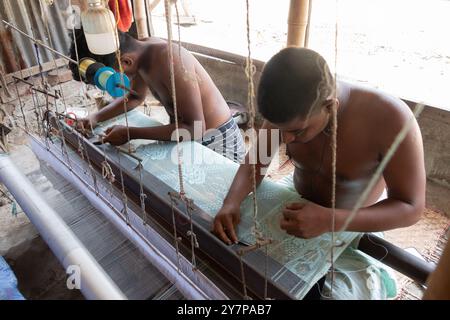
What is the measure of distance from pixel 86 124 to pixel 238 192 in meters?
1.19

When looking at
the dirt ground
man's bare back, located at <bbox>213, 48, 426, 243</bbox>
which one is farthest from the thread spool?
the dirt ground

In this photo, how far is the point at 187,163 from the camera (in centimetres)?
180

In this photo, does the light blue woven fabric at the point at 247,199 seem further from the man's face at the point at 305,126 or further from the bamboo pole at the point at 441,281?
the bamboo pole at the point at 441,281

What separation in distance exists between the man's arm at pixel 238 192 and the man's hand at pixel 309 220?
0.22m

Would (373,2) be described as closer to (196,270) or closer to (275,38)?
(275,38)

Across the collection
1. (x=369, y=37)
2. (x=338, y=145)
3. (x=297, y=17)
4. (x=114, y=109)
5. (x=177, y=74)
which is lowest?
(x=369, y=37)

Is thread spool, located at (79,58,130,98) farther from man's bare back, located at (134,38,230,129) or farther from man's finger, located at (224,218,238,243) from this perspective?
man's finger, located at (224,218,238,243)

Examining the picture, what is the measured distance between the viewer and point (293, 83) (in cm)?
102

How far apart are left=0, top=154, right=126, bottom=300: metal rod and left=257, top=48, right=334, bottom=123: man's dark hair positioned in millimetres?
674

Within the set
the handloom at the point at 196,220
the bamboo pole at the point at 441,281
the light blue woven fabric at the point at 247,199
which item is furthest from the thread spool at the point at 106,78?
the bamboo pole at the point at 441,281

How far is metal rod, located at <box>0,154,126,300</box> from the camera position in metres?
0.74

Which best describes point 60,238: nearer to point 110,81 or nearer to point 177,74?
point 110,81

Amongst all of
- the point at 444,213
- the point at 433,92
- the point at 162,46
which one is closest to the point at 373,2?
the point at 433,92

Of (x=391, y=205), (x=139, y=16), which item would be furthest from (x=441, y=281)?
(x=139, y=16)
